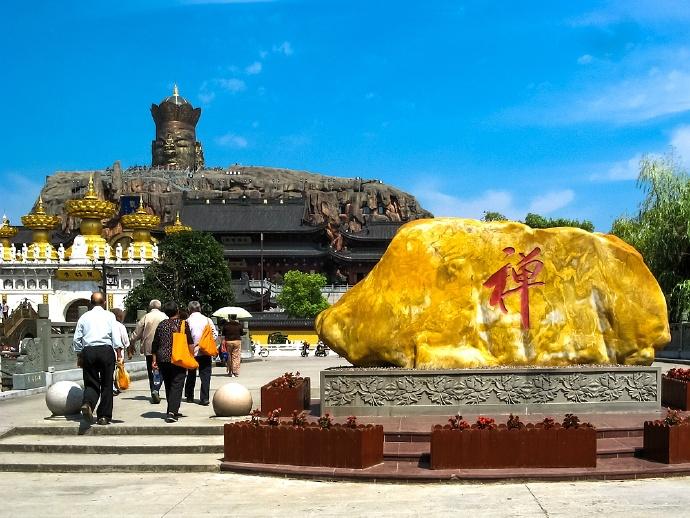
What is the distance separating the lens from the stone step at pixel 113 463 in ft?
29.2

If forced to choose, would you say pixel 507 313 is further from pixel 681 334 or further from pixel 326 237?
pixel 326 237

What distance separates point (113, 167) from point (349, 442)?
10852cm

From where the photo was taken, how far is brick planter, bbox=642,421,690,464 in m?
8.39

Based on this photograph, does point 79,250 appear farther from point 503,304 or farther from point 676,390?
point 676,390

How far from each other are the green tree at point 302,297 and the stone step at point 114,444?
149 feet

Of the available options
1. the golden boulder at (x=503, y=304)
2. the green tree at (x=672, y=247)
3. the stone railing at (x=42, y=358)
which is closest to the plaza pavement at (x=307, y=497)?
the golden boulder at (x=503, y=304)

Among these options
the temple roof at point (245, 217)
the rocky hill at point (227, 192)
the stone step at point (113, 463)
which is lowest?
the stone step at point (113, 463)

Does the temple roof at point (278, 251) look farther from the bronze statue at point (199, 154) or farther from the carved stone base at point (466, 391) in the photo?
the carved stone base at point (466, 391)

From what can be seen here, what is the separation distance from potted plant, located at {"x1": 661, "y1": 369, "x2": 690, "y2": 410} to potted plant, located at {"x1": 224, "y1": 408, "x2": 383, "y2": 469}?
5.21 metres

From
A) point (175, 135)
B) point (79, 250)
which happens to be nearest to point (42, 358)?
point (79, 250)

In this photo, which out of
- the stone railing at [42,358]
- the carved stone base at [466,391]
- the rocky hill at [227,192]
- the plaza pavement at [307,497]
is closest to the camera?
the plaza pavement at [307,497]

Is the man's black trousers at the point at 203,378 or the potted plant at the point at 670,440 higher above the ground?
the man's black trousers at the point at 203,378

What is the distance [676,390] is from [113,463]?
7840mm

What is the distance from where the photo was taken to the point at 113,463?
9008 mm
